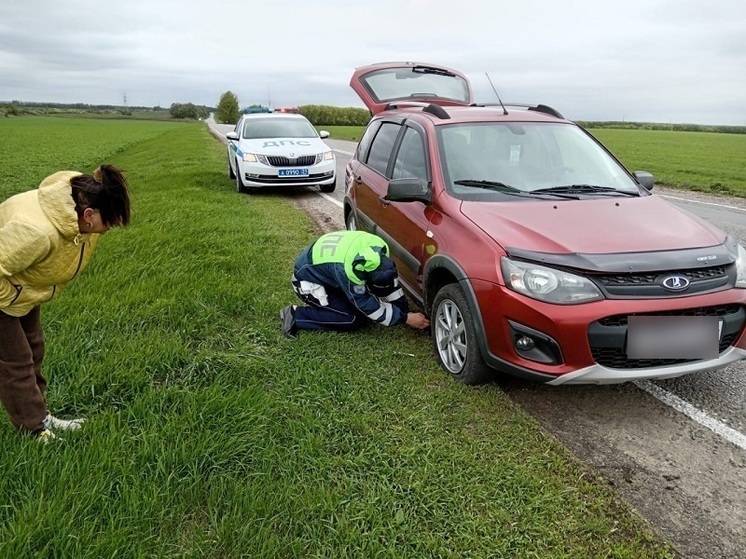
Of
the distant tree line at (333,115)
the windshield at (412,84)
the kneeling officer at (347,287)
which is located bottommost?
the kneeling officer at (347,287)

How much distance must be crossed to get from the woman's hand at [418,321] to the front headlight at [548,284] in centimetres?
125

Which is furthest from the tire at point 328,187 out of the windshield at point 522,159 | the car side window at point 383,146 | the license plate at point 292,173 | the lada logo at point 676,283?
the lada logo at point 676,283

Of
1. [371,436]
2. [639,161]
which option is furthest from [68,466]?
[639,161]

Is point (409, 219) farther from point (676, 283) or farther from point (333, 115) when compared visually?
point (333, 115)

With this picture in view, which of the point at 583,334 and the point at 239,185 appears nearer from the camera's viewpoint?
the point at 583,334

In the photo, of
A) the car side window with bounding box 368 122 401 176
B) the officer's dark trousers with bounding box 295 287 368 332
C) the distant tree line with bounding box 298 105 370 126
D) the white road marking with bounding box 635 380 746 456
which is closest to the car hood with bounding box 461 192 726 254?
the white road marking with bounding box 635 380 746 456

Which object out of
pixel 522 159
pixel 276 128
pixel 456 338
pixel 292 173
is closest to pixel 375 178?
pixel 522 159

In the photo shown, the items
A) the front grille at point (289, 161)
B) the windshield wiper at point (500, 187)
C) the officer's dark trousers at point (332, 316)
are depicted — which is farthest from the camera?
the front grille at point (289, 161)

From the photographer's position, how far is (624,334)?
297cm

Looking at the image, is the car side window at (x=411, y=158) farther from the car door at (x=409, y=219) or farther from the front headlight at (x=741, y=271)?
the front headlight at (x=741, y=271)

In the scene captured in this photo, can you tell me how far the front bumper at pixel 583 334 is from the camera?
2.96 meters

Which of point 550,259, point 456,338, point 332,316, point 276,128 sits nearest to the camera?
point 550,259

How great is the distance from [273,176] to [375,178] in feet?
20.6

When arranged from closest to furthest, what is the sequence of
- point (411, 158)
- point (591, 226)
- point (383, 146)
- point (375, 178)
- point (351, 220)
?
point (591, 226) < point (411, 158) < point (375, 178) < point (383, 146) < point (351, 220)
